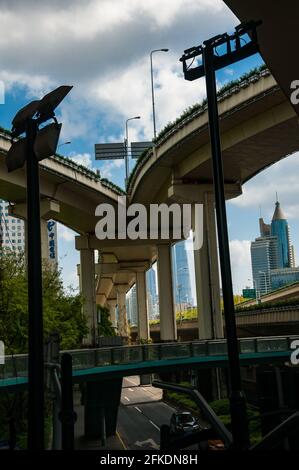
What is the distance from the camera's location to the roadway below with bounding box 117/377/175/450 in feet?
127

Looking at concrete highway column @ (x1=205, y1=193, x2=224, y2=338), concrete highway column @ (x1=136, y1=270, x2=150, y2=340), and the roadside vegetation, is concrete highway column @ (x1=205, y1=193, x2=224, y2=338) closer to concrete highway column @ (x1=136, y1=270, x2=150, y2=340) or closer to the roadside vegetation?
the roadside vegetation

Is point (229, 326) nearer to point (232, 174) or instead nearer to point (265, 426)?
point (265, 426)

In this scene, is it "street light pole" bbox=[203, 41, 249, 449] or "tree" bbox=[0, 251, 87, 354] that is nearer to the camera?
"street light pole" bbox=[203, 41, 249, 449]

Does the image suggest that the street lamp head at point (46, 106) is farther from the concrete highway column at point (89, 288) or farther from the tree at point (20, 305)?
the concrete highway column at point (89, 288)

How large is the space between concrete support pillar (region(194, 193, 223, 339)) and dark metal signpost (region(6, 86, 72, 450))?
37.9 metres

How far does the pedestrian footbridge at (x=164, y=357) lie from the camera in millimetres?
28438

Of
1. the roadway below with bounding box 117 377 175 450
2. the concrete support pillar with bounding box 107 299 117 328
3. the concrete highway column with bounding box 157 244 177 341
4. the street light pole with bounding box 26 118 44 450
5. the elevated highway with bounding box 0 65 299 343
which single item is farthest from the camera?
the concrete support pillar with bounding box 107 299 117 328

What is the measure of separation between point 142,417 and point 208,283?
1558 centimetres

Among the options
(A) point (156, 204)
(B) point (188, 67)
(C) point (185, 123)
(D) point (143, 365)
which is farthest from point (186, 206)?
(B) point (188, 67)

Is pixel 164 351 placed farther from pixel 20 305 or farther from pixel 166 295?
pixel 166 295
